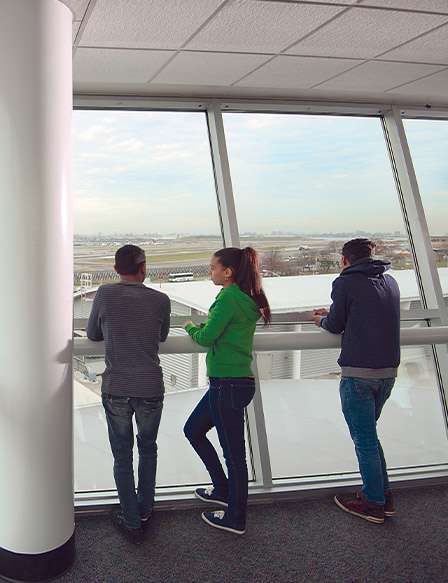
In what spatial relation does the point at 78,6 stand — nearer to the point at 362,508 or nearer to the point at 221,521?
the point at 221,521

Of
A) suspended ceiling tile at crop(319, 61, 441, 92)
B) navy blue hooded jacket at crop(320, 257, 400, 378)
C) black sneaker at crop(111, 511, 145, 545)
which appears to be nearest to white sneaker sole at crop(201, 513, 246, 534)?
black sneaker at crop(111, 511, 145, 545)

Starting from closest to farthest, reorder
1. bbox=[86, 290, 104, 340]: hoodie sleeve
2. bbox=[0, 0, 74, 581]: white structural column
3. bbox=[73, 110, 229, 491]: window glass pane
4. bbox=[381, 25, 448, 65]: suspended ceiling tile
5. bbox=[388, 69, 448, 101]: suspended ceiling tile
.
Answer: bbox=[0, 0, 74, 581]: white structural column
bbox=[86, 290, 104, 340]: hoodie sleeve
bbox=[381, 25, 448, 65]: suspended ceiling tile
bbox=[73, 110, 229, 491]: window glass pane
bbox=[388, 69, 448, 101]: suspended ceiling tile

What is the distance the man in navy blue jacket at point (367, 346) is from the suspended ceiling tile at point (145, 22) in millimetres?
1289

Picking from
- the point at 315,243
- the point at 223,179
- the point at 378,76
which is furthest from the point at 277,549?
the point at 378,76

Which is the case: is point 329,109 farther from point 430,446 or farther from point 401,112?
point 430,446

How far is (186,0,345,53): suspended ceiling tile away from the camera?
2293 millimetres

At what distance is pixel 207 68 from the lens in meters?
3.05

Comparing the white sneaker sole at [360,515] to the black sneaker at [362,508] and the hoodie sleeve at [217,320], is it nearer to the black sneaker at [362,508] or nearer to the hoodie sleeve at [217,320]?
the black sneaker at [362,508]

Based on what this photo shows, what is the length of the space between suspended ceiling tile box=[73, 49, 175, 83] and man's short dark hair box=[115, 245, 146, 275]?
1.04 metres

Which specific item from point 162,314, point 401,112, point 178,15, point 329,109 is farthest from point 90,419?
point 401,112

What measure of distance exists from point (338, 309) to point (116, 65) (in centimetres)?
176

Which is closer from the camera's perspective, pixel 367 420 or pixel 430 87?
pixel 367 420

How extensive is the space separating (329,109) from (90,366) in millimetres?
2434

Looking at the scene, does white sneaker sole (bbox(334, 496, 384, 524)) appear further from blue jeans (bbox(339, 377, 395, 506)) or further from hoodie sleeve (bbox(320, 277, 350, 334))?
hoodie sleeve (bbox(320, 277, 350, 334))
